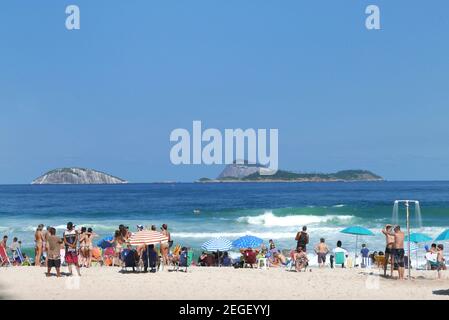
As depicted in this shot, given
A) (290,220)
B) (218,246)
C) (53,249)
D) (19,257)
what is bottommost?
(290,220)

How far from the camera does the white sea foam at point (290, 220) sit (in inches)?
1797

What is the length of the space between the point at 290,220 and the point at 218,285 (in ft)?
116

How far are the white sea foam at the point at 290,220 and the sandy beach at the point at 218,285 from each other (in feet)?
96.2

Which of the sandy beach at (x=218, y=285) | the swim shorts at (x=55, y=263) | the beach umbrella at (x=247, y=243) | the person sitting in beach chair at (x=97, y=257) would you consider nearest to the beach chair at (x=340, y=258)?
the beach umbrella at (x=247, y=243)

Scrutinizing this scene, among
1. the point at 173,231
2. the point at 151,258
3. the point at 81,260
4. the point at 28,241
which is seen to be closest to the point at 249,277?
the point at 151,258

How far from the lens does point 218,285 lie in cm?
1350

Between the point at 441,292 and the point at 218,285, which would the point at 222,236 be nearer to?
the point at 218,285

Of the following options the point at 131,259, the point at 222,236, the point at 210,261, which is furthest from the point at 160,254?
the point at 222,236

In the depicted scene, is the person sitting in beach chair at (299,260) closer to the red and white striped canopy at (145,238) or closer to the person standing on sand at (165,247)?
the person standing on sand at (165,247)

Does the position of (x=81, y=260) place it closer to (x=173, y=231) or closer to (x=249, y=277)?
(x=249, y=277)

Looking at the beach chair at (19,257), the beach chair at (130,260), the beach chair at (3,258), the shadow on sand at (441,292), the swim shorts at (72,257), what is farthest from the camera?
the beach chair at (19,257)

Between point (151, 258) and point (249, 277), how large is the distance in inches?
109

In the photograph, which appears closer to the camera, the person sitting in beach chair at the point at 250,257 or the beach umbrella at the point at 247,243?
the person sitting in beach chair at the point at 250,257
